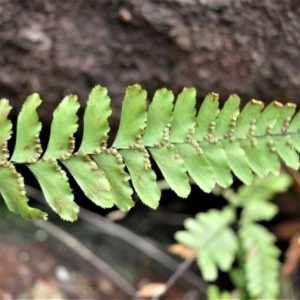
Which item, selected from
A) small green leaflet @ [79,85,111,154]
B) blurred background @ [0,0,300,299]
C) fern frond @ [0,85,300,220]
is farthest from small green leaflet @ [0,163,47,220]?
blurred background @ [0,0,300,299]

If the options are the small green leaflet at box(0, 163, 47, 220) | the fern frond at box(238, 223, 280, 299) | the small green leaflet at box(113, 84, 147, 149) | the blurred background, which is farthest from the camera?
the fern frond at box(238, 223, 280, 299)

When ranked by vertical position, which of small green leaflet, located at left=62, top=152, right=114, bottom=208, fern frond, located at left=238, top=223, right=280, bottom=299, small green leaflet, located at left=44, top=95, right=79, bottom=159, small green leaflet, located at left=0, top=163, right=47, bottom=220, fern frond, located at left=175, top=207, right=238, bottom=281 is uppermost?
small green leaflet, located at left=44, top=95, right=79, bottom=159

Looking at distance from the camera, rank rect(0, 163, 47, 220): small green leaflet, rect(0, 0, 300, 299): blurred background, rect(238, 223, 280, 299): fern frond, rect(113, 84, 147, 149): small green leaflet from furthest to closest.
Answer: rect(238, 223, 280, 299): fern frond, rect(0, 0, 300, 299): blurred background, rect(113, 84, 147, 149): small green leaflet, rect(0, 163, 47, 220): small green leaflet

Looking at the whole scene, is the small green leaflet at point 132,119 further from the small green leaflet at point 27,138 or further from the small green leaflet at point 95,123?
the small green leaflet at point 27,138

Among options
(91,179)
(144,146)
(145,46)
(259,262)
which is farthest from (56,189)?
(259,262)

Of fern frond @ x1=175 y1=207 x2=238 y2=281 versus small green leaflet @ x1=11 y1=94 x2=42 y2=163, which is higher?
small green leaflet @ x1=11 y1=94 x2=42 y2=163

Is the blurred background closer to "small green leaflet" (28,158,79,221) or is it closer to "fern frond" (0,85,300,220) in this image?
"fern frond" (0,85,300,220)
